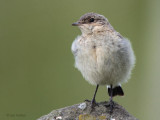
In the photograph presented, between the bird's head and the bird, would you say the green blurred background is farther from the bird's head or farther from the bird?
the bird's head

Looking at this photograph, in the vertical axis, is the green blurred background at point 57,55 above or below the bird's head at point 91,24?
below

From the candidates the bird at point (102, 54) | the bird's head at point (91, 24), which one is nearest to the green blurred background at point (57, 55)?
the bird at point (102, 54)

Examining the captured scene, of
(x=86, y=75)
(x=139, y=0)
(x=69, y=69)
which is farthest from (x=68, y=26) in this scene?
(x=86, y=75)

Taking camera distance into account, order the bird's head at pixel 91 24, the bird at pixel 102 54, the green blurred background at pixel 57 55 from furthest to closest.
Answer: the green blurred background at pixel 57 55, the bird's head at pixel 91 24, the bird at pixel 102 54

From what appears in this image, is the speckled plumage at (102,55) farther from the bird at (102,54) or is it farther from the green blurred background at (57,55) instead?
the green blurred background at (57,55)

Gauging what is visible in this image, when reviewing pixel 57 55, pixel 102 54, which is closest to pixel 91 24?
pixel 102 54

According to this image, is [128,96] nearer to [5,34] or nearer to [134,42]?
[134,42]

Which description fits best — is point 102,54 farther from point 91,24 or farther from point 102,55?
point 91,24
